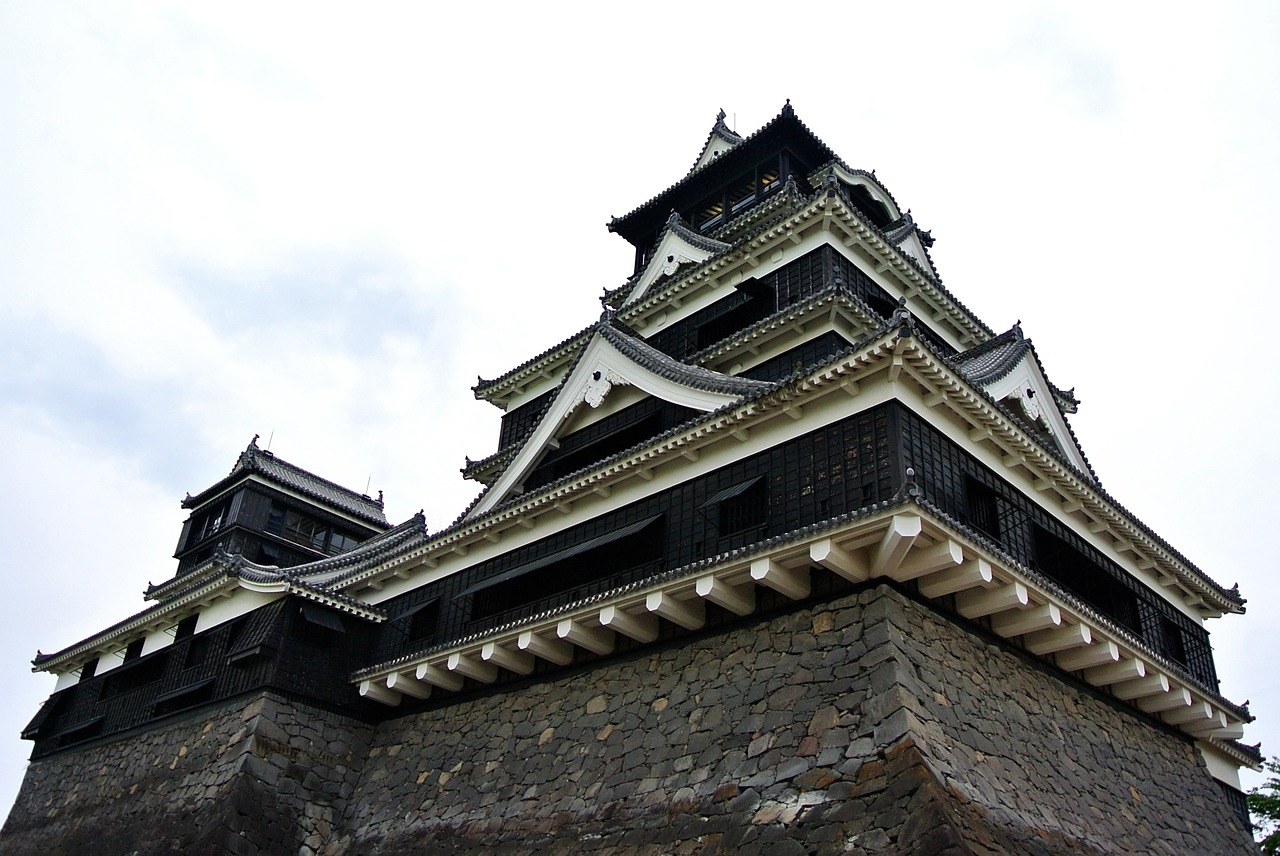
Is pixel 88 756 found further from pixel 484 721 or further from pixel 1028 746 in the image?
pixel 1028 746

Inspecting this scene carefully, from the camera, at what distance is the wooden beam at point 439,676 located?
15766 mm

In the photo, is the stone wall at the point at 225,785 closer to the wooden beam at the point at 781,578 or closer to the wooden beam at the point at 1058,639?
the wooden beam at the point at 781,578

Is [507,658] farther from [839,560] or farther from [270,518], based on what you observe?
[270,518]

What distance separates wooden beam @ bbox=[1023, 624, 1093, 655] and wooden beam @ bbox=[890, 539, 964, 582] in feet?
8.39

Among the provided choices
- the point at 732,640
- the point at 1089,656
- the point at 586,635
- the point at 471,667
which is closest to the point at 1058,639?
the point at 1089,656

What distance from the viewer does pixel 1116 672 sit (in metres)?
13.7

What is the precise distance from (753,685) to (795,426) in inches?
143

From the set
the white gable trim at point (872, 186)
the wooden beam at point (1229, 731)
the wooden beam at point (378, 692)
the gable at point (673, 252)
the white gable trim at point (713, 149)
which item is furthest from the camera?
the white gable trim at point (713, 149)

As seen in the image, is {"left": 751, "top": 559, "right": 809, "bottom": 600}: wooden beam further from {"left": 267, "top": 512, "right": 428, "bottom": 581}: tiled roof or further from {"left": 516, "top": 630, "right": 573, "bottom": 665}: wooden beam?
{"left": 267, "top": 512, "right": 428, "bottom": 581}: tiled roof

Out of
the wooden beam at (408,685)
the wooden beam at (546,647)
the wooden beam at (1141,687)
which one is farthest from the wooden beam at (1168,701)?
the wooden beam at (408,685)

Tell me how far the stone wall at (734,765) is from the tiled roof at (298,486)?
495 inches

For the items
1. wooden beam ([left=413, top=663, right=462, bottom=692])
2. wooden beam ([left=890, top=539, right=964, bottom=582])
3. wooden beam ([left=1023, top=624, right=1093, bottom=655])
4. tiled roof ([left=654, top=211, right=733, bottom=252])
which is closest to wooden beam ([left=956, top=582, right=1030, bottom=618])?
wooden beam ([left=890, top=539, right=964, bottom=582])

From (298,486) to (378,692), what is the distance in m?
15.0

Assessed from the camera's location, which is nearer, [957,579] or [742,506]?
[957,579]
